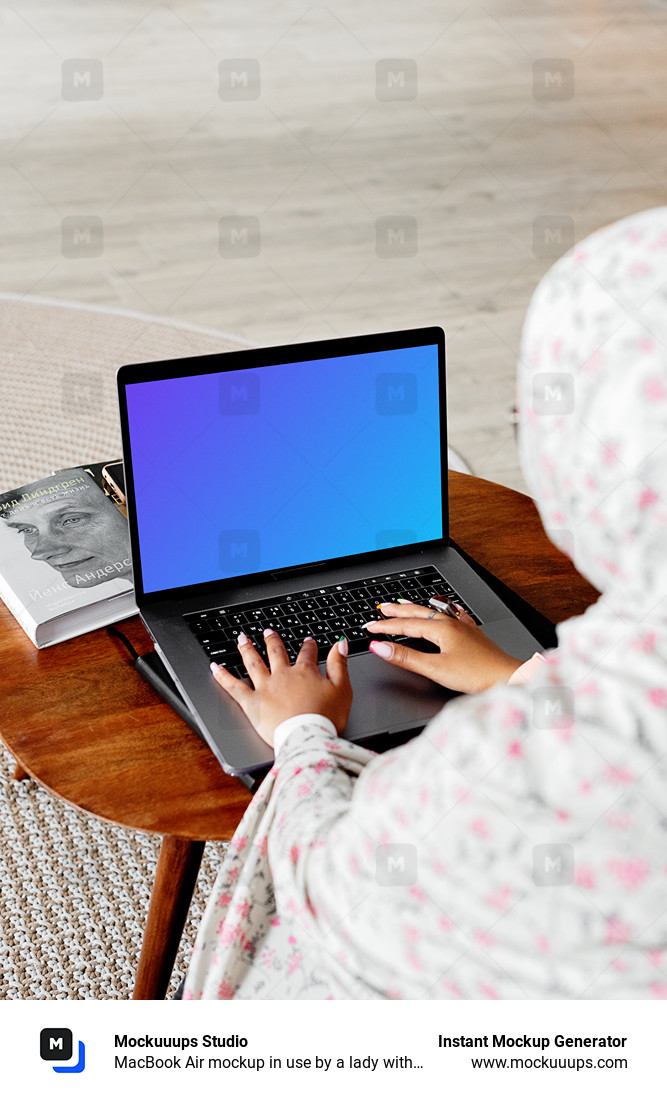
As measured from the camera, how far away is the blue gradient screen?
1087 mm

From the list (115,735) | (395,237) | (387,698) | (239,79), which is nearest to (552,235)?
(395,237)

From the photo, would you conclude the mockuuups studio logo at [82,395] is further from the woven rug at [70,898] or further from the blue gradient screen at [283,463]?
the blue gradient screen at [283,463]

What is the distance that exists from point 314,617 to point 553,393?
0.52 meters

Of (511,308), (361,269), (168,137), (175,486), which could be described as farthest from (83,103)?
(175,486)

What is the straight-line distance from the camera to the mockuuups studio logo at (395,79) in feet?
14.9

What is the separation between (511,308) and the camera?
303 cm

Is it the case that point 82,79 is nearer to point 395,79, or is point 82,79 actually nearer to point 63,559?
point 395,79

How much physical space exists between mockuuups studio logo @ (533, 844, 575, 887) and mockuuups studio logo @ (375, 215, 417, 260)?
2806mm

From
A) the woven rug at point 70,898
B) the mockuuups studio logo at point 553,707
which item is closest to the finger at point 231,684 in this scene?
the mockuuups studio logo at point 553,707

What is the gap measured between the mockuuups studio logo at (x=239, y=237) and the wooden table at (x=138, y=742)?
7.09ft

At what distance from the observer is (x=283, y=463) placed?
1.14 meters
